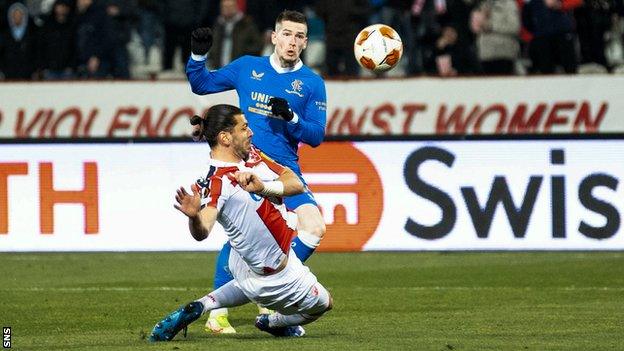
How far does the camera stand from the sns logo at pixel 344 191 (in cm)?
1678

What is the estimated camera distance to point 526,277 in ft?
48.8

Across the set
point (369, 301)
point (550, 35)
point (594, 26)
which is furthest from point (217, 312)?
point (594, 26)

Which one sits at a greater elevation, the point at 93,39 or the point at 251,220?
the point at 251,220

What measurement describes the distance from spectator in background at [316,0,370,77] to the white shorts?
12.3 metres

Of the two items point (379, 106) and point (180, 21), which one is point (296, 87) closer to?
point (379, 106)

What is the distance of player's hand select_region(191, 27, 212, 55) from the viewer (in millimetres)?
10828

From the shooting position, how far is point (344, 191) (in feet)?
55.5

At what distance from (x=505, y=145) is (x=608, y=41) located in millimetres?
7661

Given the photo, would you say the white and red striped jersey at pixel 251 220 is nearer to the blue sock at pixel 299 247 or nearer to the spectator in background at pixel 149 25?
the blue sock at pixel 299 247

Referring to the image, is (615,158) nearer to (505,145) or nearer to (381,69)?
(505,145)

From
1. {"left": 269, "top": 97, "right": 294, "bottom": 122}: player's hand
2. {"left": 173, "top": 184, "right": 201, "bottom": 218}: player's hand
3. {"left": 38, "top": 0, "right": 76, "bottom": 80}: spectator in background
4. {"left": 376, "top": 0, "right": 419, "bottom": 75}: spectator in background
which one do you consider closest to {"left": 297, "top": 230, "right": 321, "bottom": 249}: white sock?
{"left": 269, "top": 97, "right": 294, "bottom": 122}: player's hand

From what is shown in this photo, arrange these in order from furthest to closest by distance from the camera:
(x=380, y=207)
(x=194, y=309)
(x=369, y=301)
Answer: (x=380, y=207) → (x=369, y=301) → (x=194, y=309)

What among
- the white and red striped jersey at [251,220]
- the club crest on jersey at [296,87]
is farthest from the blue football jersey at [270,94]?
the white and red striped jersey at [251,220]

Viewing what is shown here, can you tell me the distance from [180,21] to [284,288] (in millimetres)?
13772
